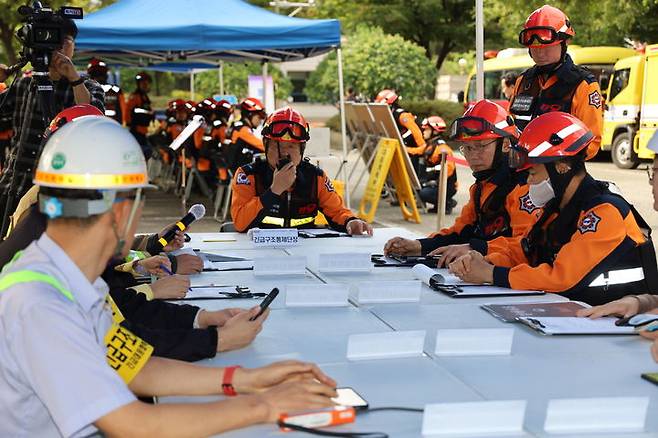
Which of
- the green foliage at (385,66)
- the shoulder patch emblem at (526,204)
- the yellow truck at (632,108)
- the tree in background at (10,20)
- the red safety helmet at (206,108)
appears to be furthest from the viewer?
the green foliage at (385,66)

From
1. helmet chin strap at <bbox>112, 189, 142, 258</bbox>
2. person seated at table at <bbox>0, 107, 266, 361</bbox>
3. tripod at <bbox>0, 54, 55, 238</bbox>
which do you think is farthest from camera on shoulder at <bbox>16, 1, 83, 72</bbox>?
helmet chin strap at <bbox>112, 189, 142, 258</bbox>

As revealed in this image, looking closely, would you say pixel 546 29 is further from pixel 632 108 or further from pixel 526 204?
pixel 632 108

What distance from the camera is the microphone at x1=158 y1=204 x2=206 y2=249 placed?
399 cm

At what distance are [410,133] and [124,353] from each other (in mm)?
10760

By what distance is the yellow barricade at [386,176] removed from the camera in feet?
36.8

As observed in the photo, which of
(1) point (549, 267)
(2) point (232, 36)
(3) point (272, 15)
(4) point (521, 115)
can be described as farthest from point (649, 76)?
(1) point (549, 267)

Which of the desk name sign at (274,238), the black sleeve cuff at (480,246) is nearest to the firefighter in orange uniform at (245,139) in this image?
the desk name sign at (274,238)

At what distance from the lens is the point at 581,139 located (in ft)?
12.3

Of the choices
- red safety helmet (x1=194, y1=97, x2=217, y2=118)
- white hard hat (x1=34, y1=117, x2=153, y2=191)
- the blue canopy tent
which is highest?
the blue canopy tent

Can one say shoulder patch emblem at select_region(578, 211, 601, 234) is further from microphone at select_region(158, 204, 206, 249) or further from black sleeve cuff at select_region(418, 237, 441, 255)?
microphone at select_region(158, 204, 206, 249)

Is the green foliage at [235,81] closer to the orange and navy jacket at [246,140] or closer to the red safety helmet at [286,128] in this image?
A: the orange and navy jacket at [246,140]

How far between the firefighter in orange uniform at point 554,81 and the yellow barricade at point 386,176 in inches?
195

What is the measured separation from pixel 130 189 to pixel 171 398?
0.60m

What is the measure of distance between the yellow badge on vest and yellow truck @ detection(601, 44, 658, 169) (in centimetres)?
1714
